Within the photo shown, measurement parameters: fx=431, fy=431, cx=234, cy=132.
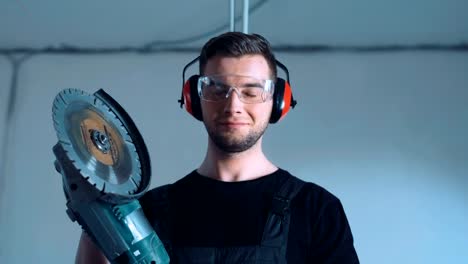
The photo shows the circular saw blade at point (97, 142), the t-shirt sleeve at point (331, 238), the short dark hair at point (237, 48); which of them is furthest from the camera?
the short dark hair at point (237, 48)

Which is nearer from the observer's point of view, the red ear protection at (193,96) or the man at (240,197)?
the man at (240,197)

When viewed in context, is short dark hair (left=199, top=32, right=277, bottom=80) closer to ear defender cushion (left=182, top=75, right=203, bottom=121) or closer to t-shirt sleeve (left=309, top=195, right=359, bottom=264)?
ear defender cushion (left=182, top=75, right=203, bottom=121)

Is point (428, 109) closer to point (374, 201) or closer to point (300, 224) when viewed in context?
point (374, 201)

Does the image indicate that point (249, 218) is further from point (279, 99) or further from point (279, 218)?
point (279, 99)

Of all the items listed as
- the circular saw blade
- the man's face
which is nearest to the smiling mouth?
the man's face

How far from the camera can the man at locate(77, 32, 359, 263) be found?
924 mm

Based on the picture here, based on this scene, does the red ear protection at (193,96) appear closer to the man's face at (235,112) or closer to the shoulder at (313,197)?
the man's face at (235,112)

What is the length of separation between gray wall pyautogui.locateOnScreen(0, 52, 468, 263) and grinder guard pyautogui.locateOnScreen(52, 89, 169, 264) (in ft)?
3.36

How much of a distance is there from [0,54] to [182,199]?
1535 millimetres

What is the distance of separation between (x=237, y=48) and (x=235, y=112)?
164 millimetres

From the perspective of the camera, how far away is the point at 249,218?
0.96 m

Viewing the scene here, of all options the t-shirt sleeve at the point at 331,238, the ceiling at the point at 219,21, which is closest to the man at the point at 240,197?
the t-shirt sleeve at the point at 331,238

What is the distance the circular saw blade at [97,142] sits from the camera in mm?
744

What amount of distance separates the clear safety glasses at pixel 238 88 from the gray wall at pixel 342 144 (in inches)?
34.8
